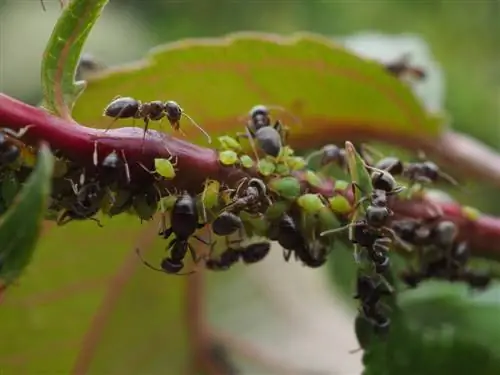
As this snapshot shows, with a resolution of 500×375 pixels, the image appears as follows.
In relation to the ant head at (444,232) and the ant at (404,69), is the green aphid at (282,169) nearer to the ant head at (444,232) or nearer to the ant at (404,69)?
the ant head at (444,232)

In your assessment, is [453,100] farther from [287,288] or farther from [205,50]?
[205,50]

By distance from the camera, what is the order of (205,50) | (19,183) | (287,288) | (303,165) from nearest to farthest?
(19,183) < (303,165) < (205,50) < (287,288)

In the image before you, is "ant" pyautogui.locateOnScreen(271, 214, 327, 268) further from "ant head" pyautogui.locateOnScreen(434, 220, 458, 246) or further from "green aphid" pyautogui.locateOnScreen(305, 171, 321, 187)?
"ant head" pyautogui.locateOnScreen(434, 220, 458, 246)

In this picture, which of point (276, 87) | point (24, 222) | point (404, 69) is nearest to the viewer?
point (24, 222)

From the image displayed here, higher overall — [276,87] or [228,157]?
[276,87]

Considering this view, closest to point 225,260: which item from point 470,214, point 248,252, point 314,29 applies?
point 248,252

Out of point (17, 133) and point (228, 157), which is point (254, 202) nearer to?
point (228, 157)

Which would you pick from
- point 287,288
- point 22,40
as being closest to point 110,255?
point 287,288
